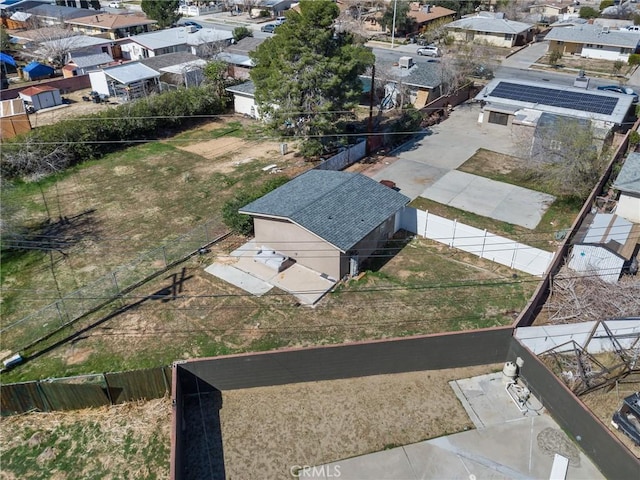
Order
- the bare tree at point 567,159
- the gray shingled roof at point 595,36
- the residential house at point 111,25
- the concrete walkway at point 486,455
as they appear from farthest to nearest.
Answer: the residential house at point 111,25 < the gray shingled roof at point 595,36 < the bare tree at point 567,159 < the concrete walkway at point 486,455

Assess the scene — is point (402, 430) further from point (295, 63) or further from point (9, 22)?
point (9, 22)

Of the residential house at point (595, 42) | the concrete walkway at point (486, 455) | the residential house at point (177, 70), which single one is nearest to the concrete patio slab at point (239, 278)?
the concrete walkway at point (486, 455)

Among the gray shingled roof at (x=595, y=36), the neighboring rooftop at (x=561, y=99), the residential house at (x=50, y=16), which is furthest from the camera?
the residential house at (x=50, y=16)

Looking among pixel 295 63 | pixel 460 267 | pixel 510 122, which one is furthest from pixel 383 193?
pixel 510 122

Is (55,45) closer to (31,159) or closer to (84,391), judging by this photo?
(31,159)

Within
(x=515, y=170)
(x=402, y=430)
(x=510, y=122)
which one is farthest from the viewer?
(x=510, y=122)

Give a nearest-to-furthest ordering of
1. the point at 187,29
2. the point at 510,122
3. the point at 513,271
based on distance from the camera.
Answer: the point at 513,271, the point at 510,122, the point at 187,29

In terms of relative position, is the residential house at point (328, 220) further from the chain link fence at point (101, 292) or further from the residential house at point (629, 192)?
the residential house at point (629, 192)
